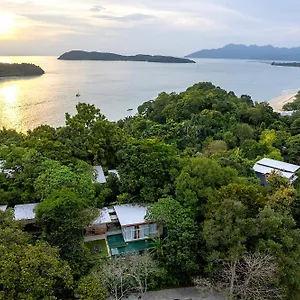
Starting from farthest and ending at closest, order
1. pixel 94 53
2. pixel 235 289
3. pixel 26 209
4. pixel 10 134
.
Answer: pixel 94 53, pixel 10 134, pixel 26 209, pixel 235 289

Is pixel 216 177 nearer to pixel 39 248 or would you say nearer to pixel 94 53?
pixel 39 248

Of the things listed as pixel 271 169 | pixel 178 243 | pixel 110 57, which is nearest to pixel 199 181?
pixel 178 243

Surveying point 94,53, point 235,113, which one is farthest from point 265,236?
point 94,53

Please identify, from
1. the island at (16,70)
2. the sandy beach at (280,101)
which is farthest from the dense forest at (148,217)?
the island at (16,70)

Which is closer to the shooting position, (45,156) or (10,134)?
(45,156)

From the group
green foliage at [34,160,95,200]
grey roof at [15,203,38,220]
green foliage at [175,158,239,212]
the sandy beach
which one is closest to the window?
green foliage at [175,158,239,212]

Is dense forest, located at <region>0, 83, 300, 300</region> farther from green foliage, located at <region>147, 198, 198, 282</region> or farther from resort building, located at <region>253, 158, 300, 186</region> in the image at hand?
resort building, located at <region>253, 158, 300, 186</region>

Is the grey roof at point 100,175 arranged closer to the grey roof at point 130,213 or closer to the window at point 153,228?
the grey roof at point 130,213
